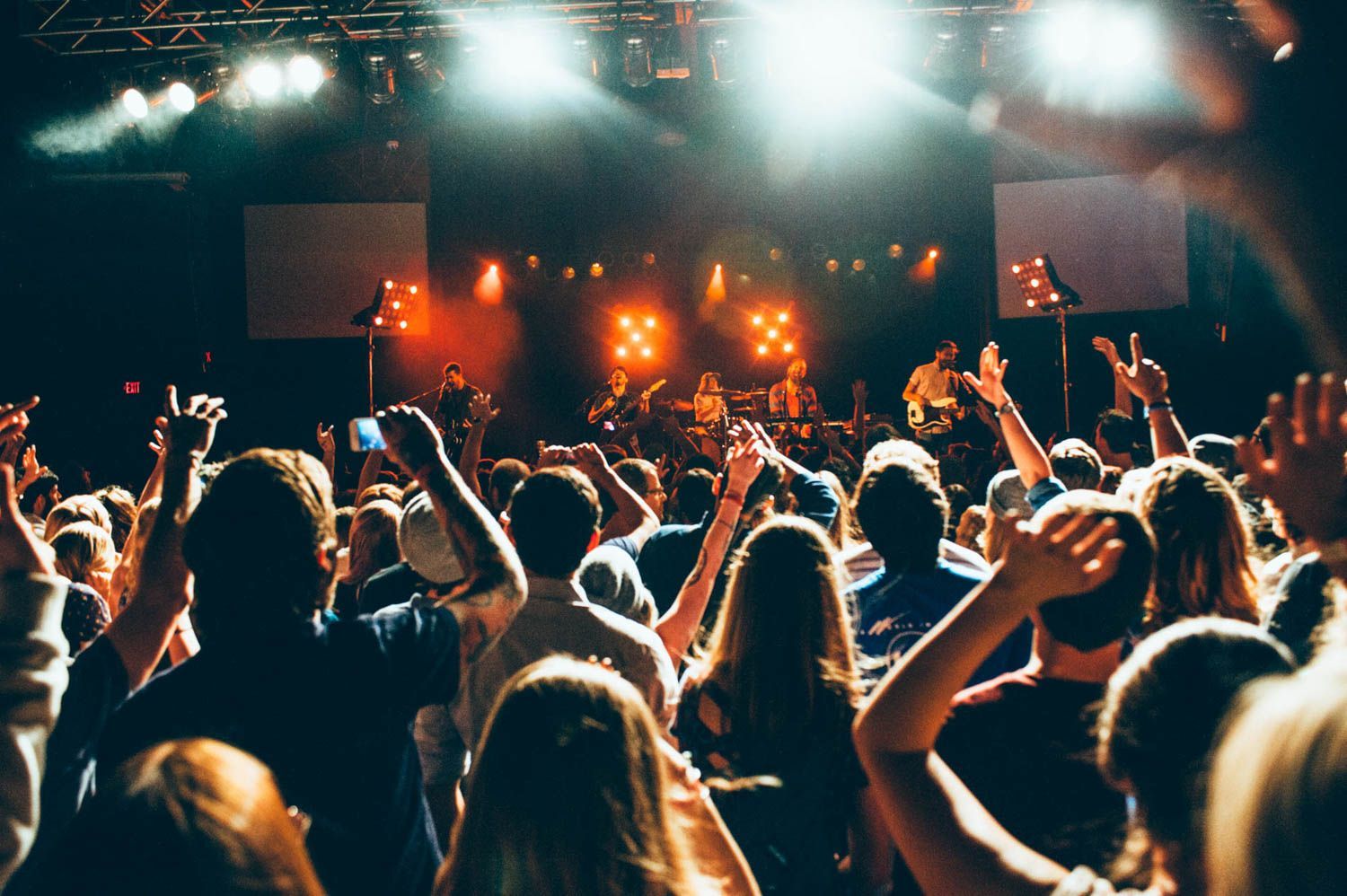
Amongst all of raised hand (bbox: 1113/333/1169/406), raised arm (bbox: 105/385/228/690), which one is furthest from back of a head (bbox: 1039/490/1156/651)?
raised hand (bbox: 1113/333/1169/406)

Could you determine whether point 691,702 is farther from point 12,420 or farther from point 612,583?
point 12,420

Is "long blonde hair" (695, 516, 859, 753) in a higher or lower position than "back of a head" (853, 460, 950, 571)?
lower

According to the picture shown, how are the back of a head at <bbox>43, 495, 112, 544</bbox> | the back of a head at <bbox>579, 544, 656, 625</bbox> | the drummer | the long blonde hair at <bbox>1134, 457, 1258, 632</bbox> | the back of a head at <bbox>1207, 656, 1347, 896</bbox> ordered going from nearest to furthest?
the back of a head at <bbox>1207, 656, 1347, 896</bbox>, the long blonde hair at <bbox>1134, 457, 1258, 632</bbox>, the back of a head at <bbox>579, 544, 656, 625</bbox>, the back of a head at <bbox>43, 495, 112, 544</bbox>, the drummer

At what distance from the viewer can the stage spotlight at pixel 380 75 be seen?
8219mm

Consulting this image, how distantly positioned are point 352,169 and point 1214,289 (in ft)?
35.3

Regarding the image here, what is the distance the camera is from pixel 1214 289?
11258mm

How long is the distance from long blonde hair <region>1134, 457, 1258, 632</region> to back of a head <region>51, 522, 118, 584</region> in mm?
2737

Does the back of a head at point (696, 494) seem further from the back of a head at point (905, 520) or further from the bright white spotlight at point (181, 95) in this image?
the bright white spotlight at point (181, 95)

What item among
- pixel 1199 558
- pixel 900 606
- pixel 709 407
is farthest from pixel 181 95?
pixel 1199 558

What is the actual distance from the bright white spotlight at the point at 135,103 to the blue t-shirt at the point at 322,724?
8.89 m

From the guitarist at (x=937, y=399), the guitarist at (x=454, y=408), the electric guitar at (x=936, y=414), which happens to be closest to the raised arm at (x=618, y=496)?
the guitarist at (x=454, y=408)

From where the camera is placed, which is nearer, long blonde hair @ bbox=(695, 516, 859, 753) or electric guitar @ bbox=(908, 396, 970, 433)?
long blonde hair @ bbox=(695, 516, 859, 753)

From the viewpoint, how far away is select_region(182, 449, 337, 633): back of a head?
142 cm

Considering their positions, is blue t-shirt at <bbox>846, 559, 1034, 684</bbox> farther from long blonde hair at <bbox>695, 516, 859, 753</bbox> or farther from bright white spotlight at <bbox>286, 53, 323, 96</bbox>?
bright white spotlight at <bbox>286, 53, 323, 96</bbox>
